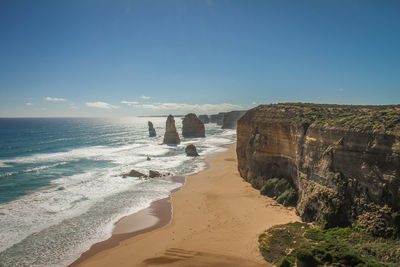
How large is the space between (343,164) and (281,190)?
7457mm

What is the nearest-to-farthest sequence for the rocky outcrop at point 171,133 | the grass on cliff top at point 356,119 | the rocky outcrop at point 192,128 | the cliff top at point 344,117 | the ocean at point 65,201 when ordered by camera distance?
the grass on cliff top at point 356,119
the cliff top at point 344,117
the ocean at point 65,201
the rocky outcrop at point 171,133
the rocky outcrop at point 192,128

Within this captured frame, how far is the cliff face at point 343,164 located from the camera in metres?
12.1

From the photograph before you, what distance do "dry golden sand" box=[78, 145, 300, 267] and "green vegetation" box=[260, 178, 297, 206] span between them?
0.74m

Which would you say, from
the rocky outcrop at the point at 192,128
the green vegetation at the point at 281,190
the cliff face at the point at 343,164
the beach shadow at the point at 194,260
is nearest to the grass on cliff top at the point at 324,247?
the cliff face at the point at 343,164

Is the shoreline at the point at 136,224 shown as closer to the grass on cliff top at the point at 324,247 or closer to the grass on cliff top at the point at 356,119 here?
the grass on cliff top at the point at 324,247

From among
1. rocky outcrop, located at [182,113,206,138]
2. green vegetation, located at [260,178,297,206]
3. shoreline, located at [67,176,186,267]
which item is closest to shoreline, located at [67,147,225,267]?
shoreline, located at [67,176,186,267]

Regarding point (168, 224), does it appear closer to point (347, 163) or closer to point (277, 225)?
point (277, 225)

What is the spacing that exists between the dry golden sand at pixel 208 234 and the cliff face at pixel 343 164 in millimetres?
3104

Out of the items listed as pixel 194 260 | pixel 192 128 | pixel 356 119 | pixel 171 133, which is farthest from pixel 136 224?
pixel 192 128

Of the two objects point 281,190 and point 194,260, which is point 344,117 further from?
point 194,260

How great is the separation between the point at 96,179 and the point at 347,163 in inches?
1199

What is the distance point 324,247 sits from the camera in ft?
35.2

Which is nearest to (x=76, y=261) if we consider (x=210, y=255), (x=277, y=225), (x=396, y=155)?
(x=210, y=255)

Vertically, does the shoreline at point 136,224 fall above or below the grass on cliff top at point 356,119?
below
